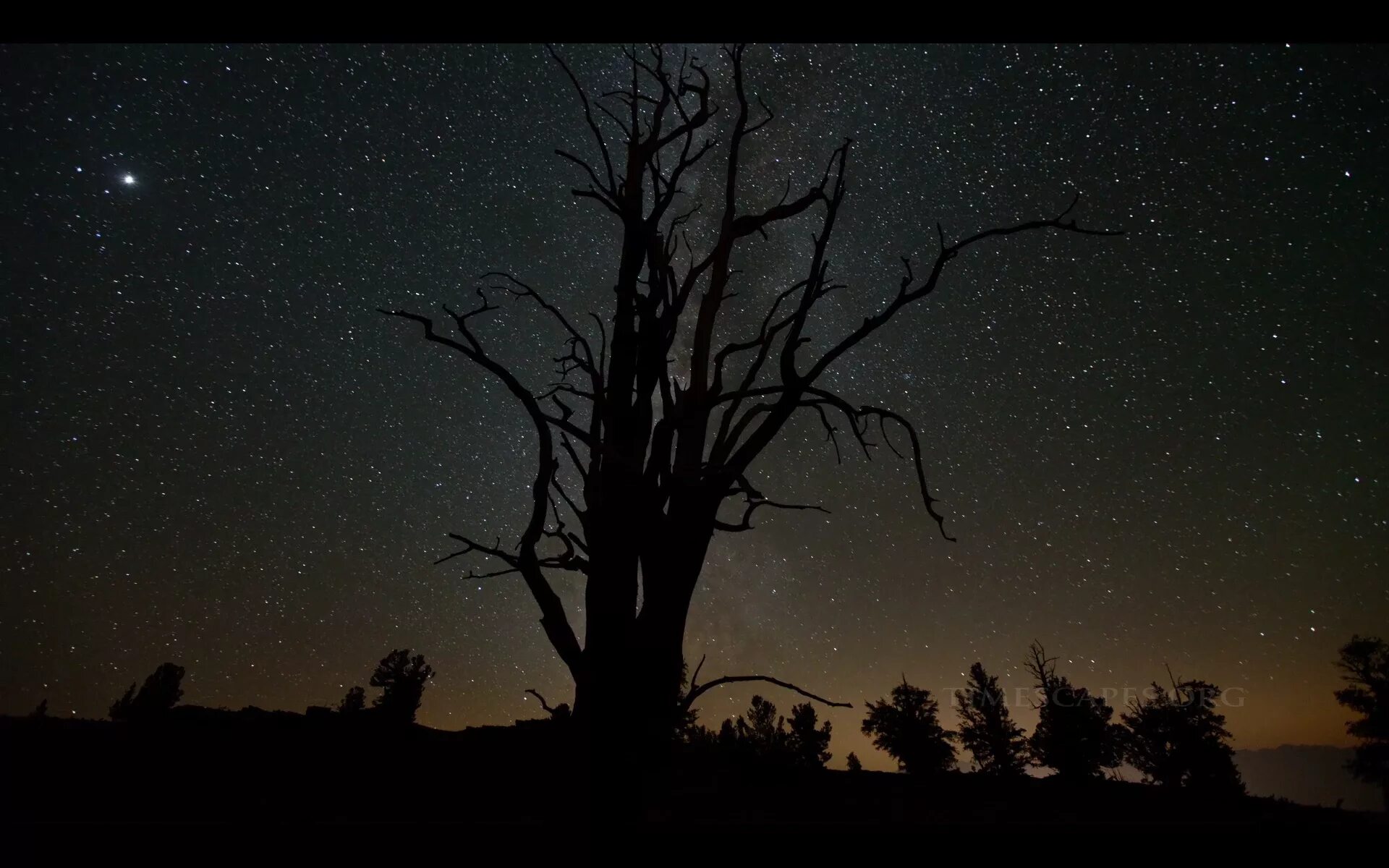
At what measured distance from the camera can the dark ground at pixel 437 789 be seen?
2.89 meters

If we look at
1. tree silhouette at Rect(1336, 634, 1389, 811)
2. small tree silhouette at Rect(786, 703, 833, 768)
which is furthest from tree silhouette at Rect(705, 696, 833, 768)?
tree silhouette at Rect(1336, 634, 1389, 811)

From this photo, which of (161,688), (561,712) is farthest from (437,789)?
(161,688)

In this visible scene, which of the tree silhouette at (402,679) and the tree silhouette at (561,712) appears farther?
the tree silhouette at (402,679)

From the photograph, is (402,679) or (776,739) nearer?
(776,739)

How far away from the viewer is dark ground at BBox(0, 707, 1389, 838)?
9.48 feet

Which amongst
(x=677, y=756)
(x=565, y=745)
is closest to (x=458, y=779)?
(x=677, y=756)

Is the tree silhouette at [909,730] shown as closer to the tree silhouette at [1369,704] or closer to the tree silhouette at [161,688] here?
the tree silhouette at [1369,704]

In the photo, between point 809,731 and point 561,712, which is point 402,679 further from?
point 561,712

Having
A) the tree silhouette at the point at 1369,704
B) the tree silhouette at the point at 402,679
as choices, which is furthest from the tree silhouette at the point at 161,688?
the tree silhouette at the point at 1369,704

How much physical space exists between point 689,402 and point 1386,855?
3441 mm

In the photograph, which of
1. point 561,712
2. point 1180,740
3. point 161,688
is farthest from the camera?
point 161,688

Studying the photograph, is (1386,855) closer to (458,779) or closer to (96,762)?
(458,779)

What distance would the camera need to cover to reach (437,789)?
11.6 ft

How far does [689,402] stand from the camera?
11.3 feet
